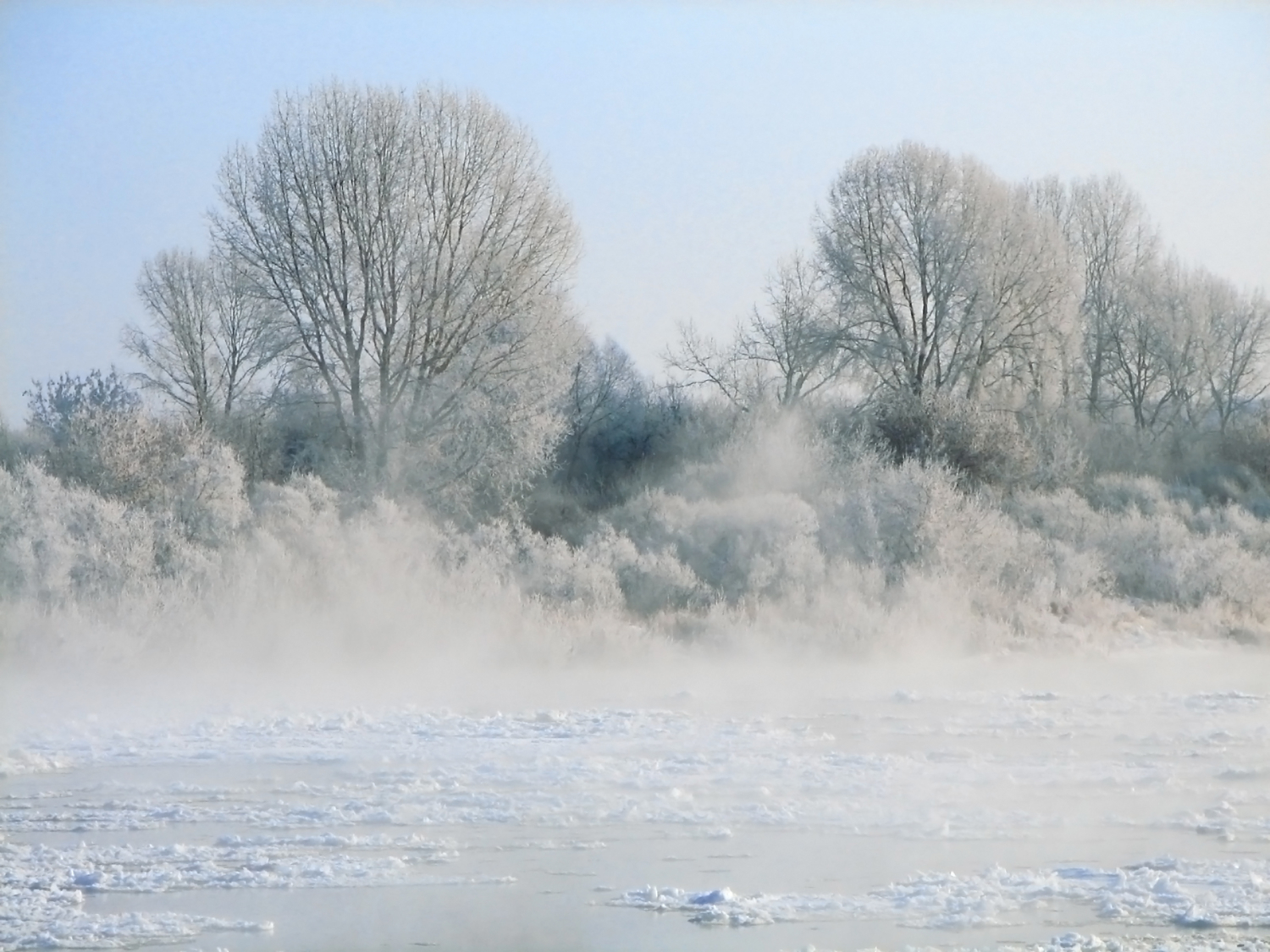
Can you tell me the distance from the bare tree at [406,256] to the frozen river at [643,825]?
14.8m

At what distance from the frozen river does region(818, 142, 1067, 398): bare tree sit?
21001 millimetres

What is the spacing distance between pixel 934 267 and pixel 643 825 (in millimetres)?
26802

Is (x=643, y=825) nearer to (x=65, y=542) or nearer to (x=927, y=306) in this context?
(x=65, y=542)

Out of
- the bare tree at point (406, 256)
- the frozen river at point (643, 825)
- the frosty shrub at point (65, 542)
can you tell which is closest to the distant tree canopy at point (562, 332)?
the bare tree at point (406, 256)

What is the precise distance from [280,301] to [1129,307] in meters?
26.5

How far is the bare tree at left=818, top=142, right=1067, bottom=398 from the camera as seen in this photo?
33250 mm

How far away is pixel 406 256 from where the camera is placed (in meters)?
26.9

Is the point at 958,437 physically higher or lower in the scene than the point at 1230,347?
lower

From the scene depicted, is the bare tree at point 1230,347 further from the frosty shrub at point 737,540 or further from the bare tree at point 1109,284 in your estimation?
the frosty shrub at point 737,540

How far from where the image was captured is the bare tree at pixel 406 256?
86.2ft

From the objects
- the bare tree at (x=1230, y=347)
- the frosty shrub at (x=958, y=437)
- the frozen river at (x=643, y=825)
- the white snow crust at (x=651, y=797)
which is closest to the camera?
the frozen river at (x=643, y=825)

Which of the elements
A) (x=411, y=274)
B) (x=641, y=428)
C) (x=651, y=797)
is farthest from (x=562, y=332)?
(x=651, y=797)

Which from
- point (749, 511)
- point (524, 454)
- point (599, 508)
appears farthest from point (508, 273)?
point (749, 511)

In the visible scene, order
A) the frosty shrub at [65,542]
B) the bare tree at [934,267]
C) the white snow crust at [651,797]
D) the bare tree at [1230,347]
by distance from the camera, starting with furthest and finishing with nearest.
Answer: the bare tree at [1230,347], the bare tree at [934,267], the frosty shrub at [65,542], the white snow crust at [651,797]
